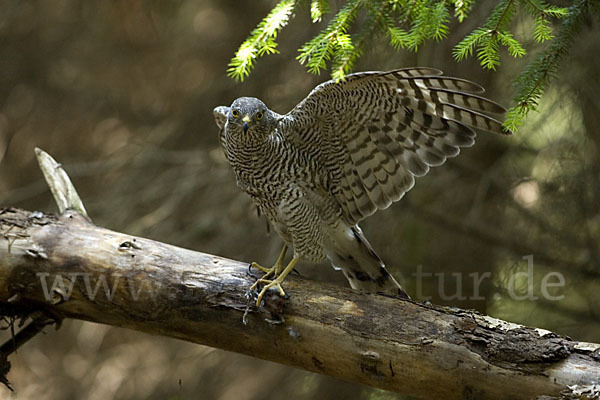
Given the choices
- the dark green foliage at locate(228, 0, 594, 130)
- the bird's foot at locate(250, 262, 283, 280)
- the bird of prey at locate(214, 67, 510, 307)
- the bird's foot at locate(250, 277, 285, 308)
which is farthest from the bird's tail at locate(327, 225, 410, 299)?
the dark green foliage at locate(228, 0, 594, 130)

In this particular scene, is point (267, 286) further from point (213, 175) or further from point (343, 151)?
point (213, 175)

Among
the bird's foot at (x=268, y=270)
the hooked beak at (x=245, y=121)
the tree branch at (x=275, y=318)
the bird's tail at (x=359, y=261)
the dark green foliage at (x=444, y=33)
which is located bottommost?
the tree branch at (x=275, y=318)

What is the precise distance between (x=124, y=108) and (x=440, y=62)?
Result: 3.01 meters

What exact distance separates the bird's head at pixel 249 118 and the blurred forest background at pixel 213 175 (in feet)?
3.73

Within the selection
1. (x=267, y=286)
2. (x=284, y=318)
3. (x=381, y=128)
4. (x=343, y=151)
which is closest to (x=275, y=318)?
(x=284, y=318)

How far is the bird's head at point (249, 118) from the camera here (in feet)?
9.41

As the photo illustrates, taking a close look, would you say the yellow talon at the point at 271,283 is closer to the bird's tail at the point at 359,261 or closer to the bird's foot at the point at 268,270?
the bird's foot at the point at 268,270

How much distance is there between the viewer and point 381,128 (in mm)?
2908

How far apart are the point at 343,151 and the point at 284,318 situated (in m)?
0.90

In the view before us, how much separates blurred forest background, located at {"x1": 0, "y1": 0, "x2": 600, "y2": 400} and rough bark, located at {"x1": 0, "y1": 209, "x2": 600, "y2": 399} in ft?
0.65

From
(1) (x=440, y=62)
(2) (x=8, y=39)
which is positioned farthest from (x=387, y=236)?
(2) (x=8, y=39)

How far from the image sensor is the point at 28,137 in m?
5.44

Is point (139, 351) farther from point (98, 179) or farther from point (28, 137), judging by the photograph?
point (28, 137)

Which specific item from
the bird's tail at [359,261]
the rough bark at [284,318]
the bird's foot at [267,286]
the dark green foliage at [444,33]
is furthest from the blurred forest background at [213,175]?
the dark green foliage at [444,33]
